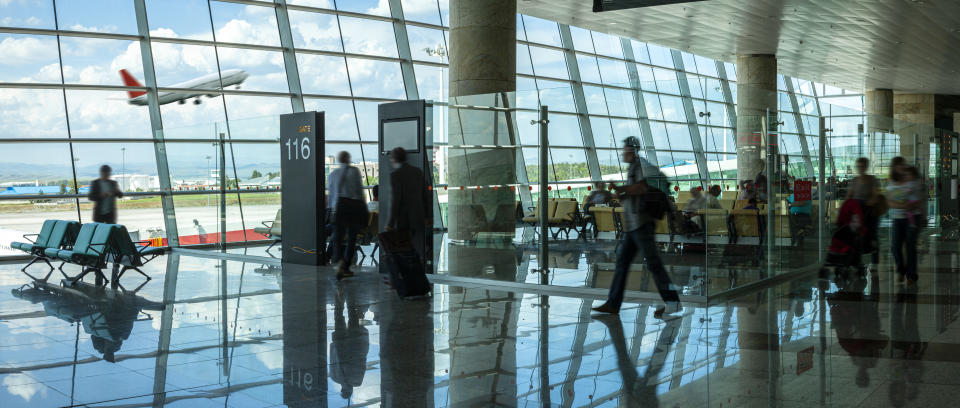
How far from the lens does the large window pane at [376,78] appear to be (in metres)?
→ 18.1

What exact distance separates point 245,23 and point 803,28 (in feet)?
43.2

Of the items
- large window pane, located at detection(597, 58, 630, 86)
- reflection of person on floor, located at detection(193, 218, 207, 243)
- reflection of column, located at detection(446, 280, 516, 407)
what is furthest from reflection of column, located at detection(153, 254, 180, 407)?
large window pane, located at detection(597, 58, 630, 86)

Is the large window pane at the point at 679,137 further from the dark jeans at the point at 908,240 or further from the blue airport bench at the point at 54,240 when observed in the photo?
the blue airport bench at the point at 54,240

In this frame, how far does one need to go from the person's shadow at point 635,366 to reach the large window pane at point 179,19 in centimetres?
1208

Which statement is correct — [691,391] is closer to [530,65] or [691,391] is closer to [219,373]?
[219,373]

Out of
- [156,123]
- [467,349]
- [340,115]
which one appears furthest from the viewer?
[340,115]

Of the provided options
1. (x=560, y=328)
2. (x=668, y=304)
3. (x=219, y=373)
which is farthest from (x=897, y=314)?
(x=219, y=373)

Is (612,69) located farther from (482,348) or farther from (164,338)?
(164,338)

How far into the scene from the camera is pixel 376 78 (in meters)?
19.4

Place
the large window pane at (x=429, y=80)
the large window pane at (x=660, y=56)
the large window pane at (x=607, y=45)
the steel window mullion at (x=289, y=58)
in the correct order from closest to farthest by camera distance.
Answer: the steel window mullion at (x=289, y=58) → the large window pane at (x=429, y=80) → the large window pane at (x=607, y=45) → the large window pane at (x=660, y=56)

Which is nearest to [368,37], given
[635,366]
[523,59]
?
[523,59]

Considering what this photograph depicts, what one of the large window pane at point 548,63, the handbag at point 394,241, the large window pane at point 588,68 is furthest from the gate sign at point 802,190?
the large window pane at point 588,68

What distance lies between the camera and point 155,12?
51.7 feet

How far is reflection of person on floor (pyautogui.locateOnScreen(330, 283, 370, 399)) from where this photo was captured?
480 cm
